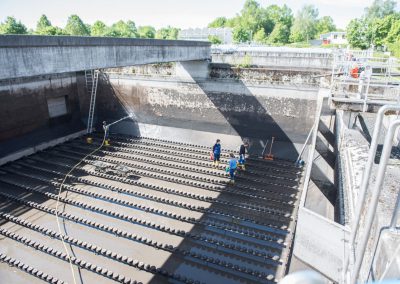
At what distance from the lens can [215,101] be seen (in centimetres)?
1330

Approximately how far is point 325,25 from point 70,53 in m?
91.9

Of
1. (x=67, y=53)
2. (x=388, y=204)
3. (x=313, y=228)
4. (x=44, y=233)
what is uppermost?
(x=67, y=53)

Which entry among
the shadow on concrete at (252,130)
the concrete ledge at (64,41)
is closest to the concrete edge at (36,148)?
the shadow on concrete at (252,130)

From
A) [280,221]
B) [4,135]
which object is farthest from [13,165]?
[280,221]

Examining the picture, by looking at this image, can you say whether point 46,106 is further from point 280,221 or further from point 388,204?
point 388,204

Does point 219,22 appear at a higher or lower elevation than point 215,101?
higher

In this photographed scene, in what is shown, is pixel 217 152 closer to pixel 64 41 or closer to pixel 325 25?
pixel 64 41

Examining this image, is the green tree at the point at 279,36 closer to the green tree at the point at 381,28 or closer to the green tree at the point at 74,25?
the green tree at the point at 381,28

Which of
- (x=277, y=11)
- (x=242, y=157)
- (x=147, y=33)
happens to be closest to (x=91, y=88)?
(x=242, y=157)

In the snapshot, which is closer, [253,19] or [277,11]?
[253,19]

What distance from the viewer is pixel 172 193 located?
9.30 meters

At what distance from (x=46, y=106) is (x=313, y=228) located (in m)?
13.3

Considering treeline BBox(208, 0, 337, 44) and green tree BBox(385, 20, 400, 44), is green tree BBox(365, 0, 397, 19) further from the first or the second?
green tree BBox(385, 20, 400, 44)

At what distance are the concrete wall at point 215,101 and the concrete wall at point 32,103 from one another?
60.2 inches
